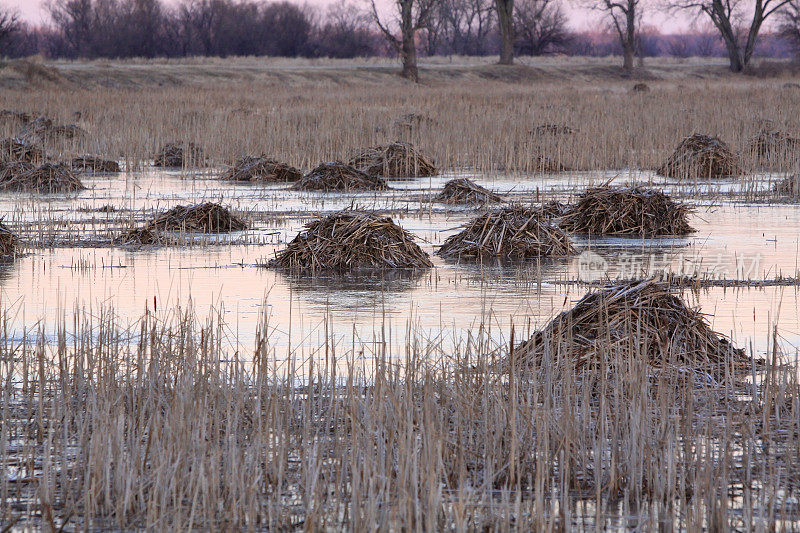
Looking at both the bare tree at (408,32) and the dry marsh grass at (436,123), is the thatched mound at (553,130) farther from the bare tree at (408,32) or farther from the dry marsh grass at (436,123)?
the bare tree at (408,32)

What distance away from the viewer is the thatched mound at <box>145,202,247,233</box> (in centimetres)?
1174

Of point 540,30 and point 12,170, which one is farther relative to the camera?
point 540,30

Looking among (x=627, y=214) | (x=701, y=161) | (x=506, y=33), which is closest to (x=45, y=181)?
(x=627, y=214)

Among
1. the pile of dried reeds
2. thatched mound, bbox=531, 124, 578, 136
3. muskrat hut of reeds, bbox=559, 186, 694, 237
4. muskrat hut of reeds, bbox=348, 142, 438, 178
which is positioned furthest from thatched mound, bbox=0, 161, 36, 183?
thatched mound, bbox=531, 124, 578, 136

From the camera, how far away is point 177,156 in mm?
20750

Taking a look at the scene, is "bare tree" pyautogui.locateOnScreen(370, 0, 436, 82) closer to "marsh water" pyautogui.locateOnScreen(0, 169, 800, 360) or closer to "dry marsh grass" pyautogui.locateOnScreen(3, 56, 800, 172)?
"dry marsh grass" pyautogui.locateOnScreen(3, 56, 800, 172)

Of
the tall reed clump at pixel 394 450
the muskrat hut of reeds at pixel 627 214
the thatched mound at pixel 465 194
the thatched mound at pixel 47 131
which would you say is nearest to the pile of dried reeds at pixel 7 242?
the tall reed clump at pixel 394 450

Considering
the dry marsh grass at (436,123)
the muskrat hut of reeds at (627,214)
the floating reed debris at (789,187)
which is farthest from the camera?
the dry marsh grass at (436,123)

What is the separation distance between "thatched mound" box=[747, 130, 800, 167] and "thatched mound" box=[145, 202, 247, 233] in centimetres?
1023

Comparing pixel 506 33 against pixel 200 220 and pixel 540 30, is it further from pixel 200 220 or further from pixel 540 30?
pixel 200 220

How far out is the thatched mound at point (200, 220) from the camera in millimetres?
11742

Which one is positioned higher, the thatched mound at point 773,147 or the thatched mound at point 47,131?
the thatched mound at point 47,131

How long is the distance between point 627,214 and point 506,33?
60126 millimetres

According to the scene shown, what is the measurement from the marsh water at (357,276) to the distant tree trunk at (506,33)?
55.5 metres
